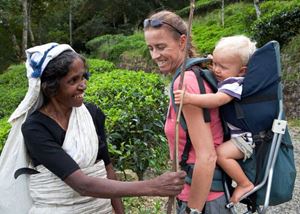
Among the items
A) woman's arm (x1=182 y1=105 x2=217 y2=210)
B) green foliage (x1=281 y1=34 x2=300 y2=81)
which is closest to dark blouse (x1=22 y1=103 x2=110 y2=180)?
woman's arm (x1=182 y1=105 x2=217 y2=210)

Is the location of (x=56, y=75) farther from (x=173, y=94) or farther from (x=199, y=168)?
(x=199, y=168)

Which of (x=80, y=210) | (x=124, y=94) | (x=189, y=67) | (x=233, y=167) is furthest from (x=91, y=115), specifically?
(x=124, y=94)

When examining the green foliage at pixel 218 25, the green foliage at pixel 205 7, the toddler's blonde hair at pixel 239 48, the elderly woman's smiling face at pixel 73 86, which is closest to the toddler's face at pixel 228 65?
the toddler's blonde hair at pixel 239 48

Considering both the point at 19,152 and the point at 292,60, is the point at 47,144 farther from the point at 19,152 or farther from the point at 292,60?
the point at 292,60

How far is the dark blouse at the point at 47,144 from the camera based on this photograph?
73.0 inches

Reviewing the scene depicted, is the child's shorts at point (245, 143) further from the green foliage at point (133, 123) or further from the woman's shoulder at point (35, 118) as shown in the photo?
the green foliage at point (133, 123)

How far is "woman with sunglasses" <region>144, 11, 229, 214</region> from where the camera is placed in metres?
1.82

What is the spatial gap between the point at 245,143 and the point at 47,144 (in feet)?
2.88

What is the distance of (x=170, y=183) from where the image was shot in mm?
1630

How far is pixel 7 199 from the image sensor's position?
2.01 m

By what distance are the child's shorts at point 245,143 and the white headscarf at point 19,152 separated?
900 mm

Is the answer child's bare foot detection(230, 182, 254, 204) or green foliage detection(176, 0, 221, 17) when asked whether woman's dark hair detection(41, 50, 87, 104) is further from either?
green foliage detection(176, 0, 221, 17)

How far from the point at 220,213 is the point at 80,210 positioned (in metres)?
0.67

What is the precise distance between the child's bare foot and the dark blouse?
→ 73 cm
